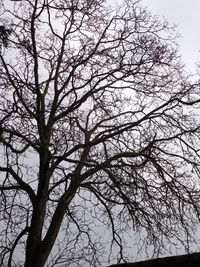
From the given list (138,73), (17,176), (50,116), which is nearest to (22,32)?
(50,116)

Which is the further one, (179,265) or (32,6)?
(32,6)

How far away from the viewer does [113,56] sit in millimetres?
9969

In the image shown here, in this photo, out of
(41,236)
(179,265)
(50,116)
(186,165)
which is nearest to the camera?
(179,265)

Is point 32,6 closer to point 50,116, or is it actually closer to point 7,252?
point 50,116

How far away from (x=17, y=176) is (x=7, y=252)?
1.76m

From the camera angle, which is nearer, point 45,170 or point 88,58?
point 45,170

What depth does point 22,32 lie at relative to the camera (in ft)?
32.4

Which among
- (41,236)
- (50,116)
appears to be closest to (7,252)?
(41,236)

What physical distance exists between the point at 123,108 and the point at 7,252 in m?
5.21

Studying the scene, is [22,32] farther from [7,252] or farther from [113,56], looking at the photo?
[7,252]

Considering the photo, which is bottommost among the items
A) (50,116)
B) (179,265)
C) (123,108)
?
(179,265)

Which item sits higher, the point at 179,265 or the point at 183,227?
the point at 183,227

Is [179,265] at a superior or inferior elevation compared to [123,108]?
inferior

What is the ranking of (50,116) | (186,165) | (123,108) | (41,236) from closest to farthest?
(41,236)
(186,165)
(50,116)
(123,108)
